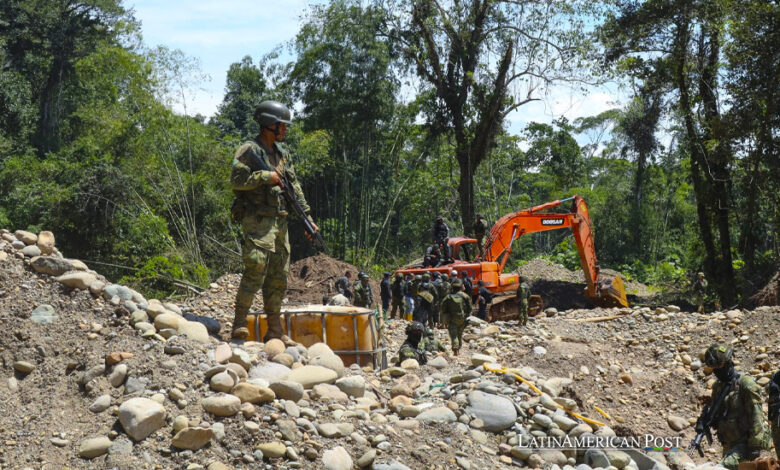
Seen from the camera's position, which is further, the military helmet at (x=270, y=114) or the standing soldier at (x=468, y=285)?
the standing soldier at (x=468, y=285)

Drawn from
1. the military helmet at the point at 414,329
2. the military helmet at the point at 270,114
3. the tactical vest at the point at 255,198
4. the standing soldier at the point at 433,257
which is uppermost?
the military helmet at the point at 270,114

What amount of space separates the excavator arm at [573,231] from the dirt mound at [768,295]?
8.79ft

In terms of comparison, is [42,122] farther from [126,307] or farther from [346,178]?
[126,307]

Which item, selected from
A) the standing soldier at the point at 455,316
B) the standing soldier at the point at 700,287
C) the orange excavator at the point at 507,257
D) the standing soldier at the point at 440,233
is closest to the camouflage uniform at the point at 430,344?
the standing soldier at the point at 455,316

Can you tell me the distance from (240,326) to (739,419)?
3959 mm

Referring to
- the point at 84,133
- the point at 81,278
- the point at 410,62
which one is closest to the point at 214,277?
the point at 410,62

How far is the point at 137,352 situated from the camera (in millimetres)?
4746

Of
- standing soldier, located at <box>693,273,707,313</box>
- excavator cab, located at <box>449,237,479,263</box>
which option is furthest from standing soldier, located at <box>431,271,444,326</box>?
standing soldier, located at <box>693,273,707,313</box>

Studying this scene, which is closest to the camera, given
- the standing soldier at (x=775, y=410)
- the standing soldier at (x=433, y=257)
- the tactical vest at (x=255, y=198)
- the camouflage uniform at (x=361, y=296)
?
the standing soldier at (x=775, y=410)

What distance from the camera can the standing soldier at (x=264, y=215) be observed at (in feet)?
18.8

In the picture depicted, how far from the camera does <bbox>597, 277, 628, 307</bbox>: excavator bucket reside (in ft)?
54.1

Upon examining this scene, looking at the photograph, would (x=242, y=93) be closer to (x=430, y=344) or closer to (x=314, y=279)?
(x=314, y=279)

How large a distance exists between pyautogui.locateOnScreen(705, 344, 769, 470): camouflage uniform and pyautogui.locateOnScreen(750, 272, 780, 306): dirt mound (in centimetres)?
1081

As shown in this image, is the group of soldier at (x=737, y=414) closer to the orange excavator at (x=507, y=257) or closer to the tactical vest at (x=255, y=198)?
the tactical vest at (x=255, y=198)
